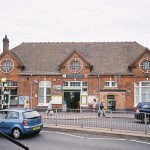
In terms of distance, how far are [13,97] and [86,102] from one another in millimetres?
9060

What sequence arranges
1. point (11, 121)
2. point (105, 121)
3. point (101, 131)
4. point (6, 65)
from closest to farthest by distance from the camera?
point (11, 121) → point (101, 131) → point (105, 121) → point (6, 65)

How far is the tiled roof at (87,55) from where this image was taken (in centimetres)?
3092

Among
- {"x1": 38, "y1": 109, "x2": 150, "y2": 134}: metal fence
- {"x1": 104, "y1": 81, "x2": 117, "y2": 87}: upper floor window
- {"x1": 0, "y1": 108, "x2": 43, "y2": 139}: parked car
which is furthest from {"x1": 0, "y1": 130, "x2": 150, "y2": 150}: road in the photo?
{"x1": 104, "y1": 81, "x2": 117, "y2": 87}: upper floor window

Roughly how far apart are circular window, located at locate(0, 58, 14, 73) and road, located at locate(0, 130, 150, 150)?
61.0ft

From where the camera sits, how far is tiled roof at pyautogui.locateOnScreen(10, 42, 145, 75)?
30920mm

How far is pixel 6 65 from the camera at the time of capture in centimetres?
3153

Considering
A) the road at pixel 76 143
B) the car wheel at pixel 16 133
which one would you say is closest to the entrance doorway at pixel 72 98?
the road at pixel 76 143

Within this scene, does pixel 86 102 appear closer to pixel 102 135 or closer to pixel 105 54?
pixel 105 54

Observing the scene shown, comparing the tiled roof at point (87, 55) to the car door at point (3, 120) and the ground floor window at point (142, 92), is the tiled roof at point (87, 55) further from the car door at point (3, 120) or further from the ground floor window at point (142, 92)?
the car door at point (3, 120)

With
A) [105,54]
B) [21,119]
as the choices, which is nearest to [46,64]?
[105,54]

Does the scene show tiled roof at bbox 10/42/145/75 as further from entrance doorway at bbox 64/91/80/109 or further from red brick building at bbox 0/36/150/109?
entrance doorway at bbox 64/91/80/109

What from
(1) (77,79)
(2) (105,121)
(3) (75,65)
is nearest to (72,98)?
(1) (77,79)

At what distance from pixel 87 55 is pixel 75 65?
3167mm

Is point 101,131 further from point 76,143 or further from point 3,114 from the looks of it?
point 3,114
